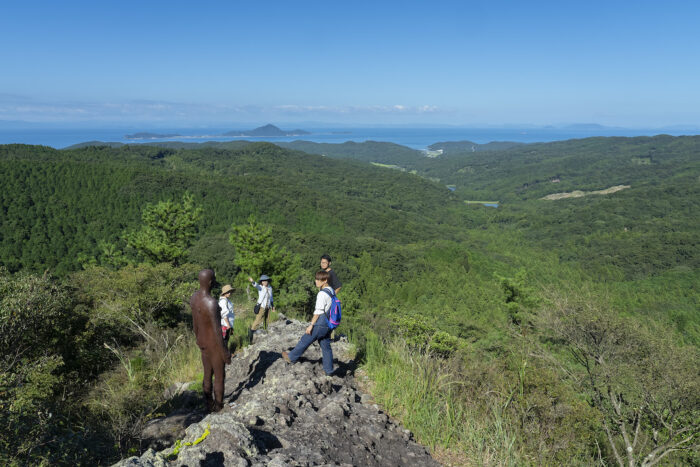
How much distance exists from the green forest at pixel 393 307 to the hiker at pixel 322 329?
0.85 meters

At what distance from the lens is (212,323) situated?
4.38 meters

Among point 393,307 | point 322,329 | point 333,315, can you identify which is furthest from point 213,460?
point 393,307

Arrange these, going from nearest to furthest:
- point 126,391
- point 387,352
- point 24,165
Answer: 1. point 126,391
2. point 387,352
3. point 24,165

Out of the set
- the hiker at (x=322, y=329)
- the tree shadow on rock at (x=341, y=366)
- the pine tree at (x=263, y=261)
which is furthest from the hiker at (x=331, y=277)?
the pine tree at (x=263, y=261)

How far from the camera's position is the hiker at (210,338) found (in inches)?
172

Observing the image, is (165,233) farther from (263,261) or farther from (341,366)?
(341,366)

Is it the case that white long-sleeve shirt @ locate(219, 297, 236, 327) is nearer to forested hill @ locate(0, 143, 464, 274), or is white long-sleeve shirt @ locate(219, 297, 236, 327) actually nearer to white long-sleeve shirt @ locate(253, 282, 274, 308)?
white long-sleeve shirt @ locate(253, 282, 274, 308)

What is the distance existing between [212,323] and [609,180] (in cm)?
23861

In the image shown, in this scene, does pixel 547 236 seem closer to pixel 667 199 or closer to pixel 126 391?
pixel 667 199

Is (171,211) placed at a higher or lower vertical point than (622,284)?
higher

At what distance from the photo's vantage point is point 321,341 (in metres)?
5.31

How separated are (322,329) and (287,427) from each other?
5.09 ft

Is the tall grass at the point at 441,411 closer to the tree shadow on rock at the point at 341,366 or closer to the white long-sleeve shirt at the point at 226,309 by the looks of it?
the tree shadow on rock at the point at 341,366

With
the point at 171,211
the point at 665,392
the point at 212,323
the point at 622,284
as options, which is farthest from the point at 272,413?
the point at 622,284
